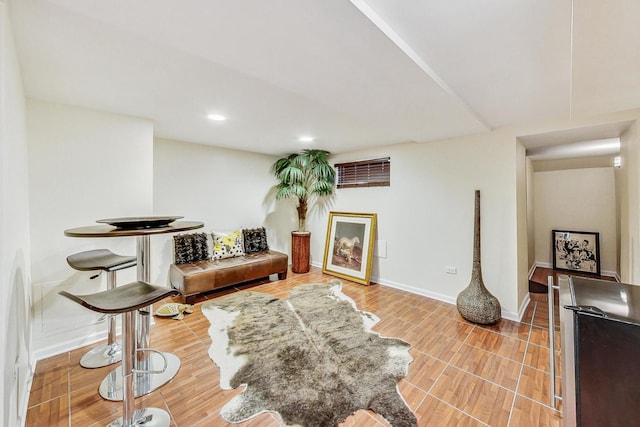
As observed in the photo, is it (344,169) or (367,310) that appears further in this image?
(344,169)

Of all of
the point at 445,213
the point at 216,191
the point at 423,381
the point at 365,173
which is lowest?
the point at 423,381

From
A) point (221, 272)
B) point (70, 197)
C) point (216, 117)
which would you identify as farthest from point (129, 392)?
point (216, 117)

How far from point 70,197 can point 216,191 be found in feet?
6.70

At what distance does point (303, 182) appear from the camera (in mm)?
4484

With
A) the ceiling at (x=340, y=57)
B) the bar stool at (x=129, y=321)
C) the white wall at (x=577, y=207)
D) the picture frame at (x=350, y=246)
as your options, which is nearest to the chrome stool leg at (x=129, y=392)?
the bar stool at (x=129, y=321)

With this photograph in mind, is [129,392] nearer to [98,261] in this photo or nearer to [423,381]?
[98,261]

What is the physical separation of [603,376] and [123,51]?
109 inches

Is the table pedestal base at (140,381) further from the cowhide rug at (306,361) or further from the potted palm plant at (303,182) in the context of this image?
the potted palm plant at (303,182)

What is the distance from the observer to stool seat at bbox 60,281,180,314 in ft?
3.84

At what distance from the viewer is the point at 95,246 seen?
2.40 m

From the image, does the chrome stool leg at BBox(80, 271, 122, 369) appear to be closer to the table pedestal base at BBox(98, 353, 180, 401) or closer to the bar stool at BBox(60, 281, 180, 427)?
the table pedestal base at BBox(98, 353, 180, 401)

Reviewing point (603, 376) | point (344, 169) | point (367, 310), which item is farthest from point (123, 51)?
point (344, 169)

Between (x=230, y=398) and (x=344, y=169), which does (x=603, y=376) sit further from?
(x=344, y=169)

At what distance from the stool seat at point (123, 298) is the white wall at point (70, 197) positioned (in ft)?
4.36
